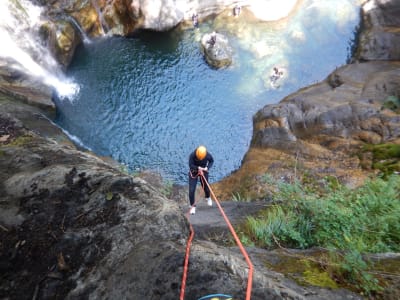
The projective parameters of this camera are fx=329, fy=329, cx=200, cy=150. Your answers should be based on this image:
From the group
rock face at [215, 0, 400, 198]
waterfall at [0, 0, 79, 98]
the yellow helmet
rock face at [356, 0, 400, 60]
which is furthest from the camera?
rock face at [356, 0, 400, 60]

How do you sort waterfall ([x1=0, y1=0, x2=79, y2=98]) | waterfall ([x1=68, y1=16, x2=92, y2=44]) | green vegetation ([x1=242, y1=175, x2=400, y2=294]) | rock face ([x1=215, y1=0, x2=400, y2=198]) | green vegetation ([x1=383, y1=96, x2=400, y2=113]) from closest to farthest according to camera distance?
1. green vegetation ([x1=242, y1=175, x2=400, y2=294])
2. rock face ([x1=215, y1=0, x2=400, y2=198])
3. green vegetation ([x1=383, y1=96, x2=400, y2=113])
4. waterfall ([x1=0, y1=0, x2=79, y2=98])
5. waterfall ([x1=68, y1=16, x2=92, y2=44])

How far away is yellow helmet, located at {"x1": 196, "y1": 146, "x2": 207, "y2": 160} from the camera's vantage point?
766cm

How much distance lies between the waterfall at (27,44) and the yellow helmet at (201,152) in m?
13.1

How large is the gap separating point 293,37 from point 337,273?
70.8ft

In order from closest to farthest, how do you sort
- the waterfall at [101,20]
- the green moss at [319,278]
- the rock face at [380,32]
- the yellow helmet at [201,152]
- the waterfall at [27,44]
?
the green moss at [319,278] → the yellow helmet at [201,152] → the waterfall at [27,44] → the rock face at [380,32] → the waterfall at [101,20]

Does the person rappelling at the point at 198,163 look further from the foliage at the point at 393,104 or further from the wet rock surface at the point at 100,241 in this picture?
the foliage at the point at 393,104

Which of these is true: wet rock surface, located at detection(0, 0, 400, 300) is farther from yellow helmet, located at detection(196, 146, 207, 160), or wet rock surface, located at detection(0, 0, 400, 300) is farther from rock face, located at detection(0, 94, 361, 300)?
yellow helmet, located at detection(196, 146, 207, 160)

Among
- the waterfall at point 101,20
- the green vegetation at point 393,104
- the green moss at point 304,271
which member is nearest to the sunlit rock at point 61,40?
the waterfall at point 101,20

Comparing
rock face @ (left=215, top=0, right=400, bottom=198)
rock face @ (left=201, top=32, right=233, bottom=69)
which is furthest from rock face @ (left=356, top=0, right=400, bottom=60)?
rock face @ (left=201, top=32, right=233, bottom=69)

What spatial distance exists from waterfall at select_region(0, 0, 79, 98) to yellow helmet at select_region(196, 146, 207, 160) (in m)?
13.1

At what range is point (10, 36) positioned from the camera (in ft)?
58.3

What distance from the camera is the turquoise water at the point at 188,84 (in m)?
16.6

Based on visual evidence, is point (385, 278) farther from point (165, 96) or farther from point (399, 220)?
point (165, 96)

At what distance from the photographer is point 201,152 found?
7691 mm
